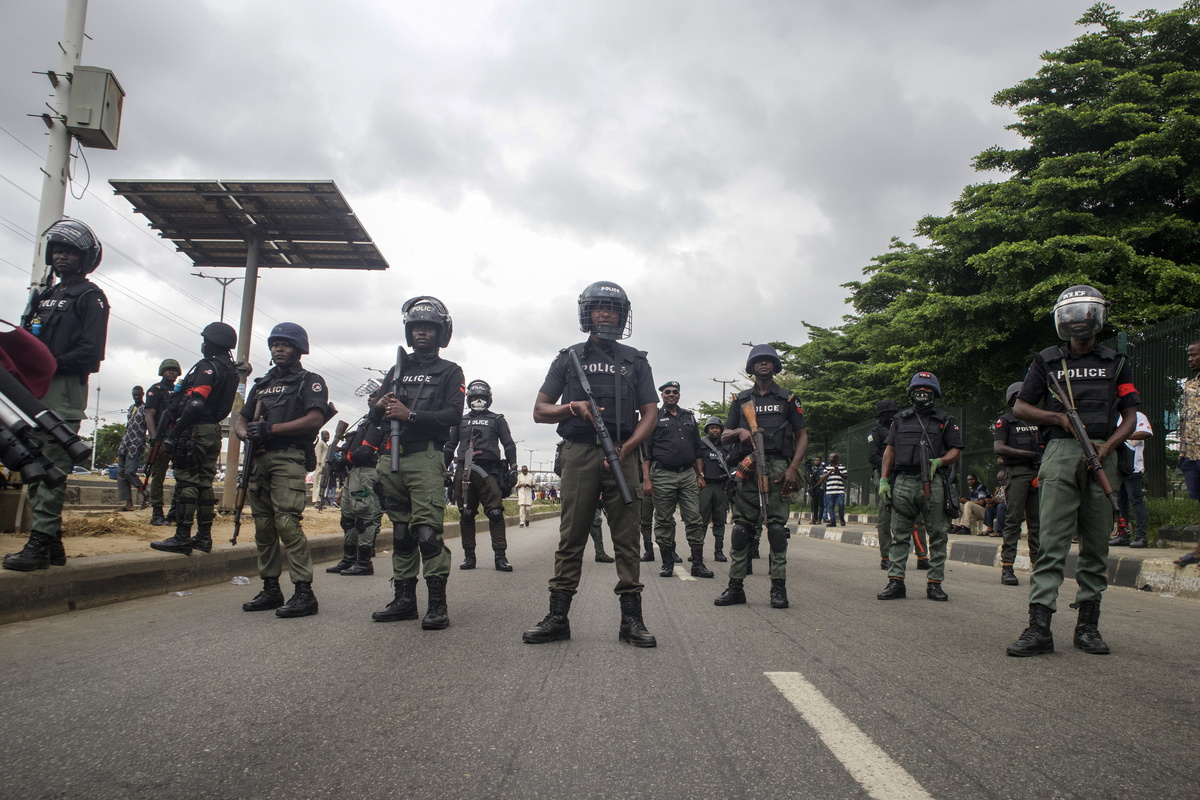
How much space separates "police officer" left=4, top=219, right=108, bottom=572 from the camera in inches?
202

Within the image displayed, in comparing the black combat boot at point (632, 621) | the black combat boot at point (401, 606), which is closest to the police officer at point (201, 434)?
the black combat boot at point (401, 606)

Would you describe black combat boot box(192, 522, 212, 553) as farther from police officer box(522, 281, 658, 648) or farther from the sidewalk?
the sidewalk

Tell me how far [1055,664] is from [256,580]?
6.46 m

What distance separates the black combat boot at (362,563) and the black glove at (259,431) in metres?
3.23

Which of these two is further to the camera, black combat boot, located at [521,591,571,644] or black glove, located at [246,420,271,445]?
black glove, located at [246,420,271,445]

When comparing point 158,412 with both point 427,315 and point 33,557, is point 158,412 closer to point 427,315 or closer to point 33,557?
point 33,557

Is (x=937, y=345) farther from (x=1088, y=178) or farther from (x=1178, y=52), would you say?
(x=1178, y=52)

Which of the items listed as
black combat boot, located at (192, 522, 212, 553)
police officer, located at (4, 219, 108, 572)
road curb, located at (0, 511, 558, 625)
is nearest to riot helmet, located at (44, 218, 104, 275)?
police officer, located at (4, 219, 108, 572)

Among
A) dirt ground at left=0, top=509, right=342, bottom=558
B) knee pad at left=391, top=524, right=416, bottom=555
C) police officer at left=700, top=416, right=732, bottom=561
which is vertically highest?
police officer at left=700, top=416, right=732, bottom=561

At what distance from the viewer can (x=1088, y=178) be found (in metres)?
18.6

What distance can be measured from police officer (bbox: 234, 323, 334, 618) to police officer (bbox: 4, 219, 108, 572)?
1.09 metres

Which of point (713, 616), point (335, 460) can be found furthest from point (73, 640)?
point (335, 460)

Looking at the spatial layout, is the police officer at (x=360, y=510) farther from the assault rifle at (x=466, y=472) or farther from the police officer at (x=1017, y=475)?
the police officer at (x=1017, y=475)

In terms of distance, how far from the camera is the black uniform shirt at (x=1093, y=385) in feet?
15.0
